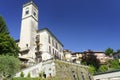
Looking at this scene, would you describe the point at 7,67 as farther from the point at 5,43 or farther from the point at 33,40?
the point at 33,40

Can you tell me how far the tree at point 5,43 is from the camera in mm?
40000

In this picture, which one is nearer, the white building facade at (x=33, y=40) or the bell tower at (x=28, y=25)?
the white building facade at (x=33, y=40)

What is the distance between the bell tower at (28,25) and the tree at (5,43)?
10657 mm

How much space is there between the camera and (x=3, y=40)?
40.7 metres

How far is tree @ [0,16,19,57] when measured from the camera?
4000cm

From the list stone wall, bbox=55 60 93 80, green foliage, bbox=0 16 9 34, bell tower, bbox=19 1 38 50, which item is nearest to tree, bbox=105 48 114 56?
bell tower, bbox=19 1 38 50

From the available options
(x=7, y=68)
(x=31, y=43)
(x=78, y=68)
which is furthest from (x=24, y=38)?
(x=7, y=68)

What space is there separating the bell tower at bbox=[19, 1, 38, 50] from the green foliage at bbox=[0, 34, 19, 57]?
446 inches

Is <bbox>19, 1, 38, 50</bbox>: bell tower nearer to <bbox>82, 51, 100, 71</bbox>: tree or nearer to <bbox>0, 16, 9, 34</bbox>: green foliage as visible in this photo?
<bbox>0, 16, 9, 34</bbox>: green foliage

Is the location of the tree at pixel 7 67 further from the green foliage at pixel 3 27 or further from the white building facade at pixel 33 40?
the white building facade at pixel 33 40

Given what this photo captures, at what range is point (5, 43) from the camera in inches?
1583

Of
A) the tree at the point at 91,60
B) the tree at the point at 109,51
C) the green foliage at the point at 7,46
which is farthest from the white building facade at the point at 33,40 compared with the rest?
the tree at the point at 109,51

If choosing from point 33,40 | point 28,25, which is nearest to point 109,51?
point 33,40

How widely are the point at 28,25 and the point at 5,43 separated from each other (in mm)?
16579
